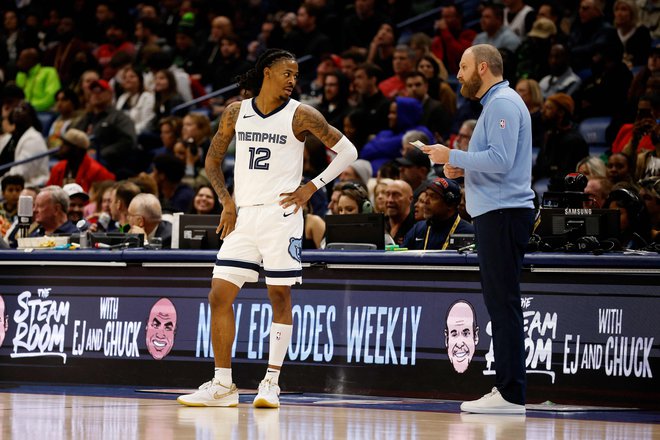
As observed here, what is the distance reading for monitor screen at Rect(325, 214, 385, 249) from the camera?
9098 millimetres

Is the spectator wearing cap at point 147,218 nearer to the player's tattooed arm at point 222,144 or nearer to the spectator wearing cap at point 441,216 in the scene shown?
the spectator wearing cap at point 441,216

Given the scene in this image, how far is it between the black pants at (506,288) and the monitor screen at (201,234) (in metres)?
3.15

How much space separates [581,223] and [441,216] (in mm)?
1688

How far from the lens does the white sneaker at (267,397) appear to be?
7281mm

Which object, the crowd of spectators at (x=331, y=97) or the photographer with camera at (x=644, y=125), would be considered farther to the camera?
the photographer with camera at (x=644, y=125)

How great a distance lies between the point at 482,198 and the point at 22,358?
4345mm

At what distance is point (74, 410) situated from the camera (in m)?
7.18

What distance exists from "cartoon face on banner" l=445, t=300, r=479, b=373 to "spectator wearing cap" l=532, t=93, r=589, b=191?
411 centimetres

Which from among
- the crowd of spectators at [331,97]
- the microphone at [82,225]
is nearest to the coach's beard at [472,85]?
the crowd of spectators at [331,97]

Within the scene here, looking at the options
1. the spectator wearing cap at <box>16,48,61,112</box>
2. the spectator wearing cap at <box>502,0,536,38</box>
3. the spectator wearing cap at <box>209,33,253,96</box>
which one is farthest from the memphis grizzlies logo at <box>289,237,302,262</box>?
the spectator wearing cap at <box>16,48,61,112</box>

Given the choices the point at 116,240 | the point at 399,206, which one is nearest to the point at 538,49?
the point at 399,206

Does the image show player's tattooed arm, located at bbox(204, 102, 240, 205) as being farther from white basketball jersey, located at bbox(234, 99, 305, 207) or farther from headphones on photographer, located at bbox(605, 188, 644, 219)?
headphones on photographer, located at bbox(605, 188, 644, 219)

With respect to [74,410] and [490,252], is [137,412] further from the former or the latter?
[490,252]

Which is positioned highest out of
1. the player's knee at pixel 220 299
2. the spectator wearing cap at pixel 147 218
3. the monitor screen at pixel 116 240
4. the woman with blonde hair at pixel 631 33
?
the woman with blonde hair at pixel 631 33
